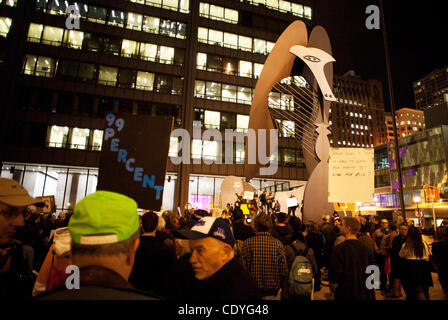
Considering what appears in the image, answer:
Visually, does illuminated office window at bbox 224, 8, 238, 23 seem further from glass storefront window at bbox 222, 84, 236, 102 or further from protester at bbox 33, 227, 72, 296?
protester at bbox 33, 227, 72, 296

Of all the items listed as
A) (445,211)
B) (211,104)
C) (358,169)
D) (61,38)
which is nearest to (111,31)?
(61,38)

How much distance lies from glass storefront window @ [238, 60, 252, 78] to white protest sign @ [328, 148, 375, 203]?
2965cm

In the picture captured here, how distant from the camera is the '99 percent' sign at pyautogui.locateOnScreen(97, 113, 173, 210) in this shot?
15.2 feet

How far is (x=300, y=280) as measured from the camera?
166 inches

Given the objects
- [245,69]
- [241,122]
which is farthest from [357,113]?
[241,122]

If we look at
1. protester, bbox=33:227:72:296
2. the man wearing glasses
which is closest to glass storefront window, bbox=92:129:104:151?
protester, bbox=33:227:72:296

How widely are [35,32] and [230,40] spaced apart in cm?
2179

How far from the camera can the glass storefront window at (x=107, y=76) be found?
31.4 meters

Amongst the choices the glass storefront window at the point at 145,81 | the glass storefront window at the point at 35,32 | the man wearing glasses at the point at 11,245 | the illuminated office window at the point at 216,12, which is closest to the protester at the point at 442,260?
the man wearing glasses at the point at 11,245

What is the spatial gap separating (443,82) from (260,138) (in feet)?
560

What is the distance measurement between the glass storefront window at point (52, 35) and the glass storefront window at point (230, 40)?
1861 centimetres

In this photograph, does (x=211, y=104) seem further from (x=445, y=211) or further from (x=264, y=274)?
(x=445, y=211)
